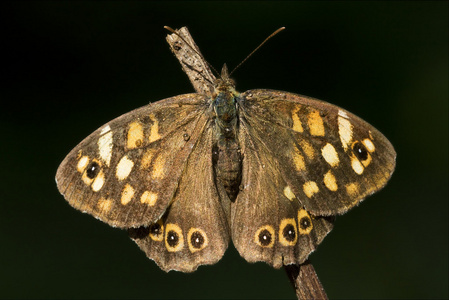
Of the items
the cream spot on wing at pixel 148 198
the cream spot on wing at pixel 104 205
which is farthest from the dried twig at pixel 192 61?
the cream spot on wing at pixel 104 205

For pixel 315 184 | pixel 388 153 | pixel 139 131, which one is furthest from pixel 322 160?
pixel 139 131

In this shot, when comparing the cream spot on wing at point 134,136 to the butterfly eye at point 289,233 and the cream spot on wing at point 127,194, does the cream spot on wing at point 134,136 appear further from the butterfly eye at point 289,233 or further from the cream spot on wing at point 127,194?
the butterfly eye at point 289,233

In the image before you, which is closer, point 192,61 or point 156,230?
point 156,230

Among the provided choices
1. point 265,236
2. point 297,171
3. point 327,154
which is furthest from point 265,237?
point 327,154

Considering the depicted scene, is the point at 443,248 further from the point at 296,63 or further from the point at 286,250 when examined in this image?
the point at 286,250

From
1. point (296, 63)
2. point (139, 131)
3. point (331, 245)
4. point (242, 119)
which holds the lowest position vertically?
point (331, 245)

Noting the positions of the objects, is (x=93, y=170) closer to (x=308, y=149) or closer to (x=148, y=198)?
(x=148, y=198)

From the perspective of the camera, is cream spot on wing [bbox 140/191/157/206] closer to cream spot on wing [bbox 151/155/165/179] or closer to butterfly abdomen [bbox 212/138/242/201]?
cream spot on wing [bbox 151/155/165/179]
